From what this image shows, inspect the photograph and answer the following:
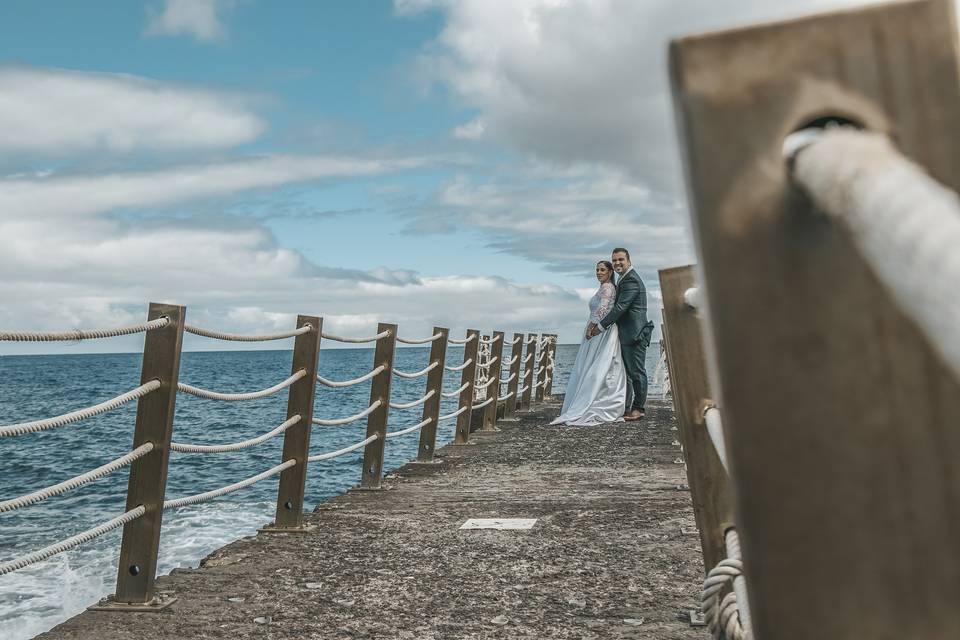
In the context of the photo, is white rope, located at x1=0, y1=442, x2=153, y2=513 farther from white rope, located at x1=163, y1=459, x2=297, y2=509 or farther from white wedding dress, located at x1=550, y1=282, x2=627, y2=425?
white wedding dress, located at x1=550, y1=282, x2=627, y2=425

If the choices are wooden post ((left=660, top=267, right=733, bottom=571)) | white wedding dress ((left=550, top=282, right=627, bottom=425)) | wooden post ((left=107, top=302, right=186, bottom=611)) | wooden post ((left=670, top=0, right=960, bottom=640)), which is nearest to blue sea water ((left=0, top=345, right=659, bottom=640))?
wooden post ((left=107, top=302, right=186, bottom=611))

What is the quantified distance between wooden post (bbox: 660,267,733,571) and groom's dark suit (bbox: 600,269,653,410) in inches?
316

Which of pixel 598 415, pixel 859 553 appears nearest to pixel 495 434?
pixel 598 415

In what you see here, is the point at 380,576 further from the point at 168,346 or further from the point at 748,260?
the point at 748,260

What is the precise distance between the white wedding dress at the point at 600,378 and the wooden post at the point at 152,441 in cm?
704

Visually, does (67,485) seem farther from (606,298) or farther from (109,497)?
(109,497)

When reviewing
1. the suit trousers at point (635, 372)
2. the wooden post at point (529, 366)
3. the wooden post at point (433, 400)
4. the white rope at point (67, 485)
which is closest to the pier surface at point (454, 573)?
the white rope at point (67, 485)

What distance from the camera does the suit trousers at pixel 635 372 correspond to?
9969 millimetres

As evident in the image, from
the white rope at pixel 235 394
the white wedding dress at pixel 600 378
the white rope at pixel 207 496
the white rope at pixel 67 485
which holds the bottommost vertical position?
the white rope at pixel 207 496

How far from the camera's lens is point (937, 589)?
0.41 metres

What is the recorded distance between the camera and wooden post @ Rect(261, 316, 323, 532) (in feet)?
14.3

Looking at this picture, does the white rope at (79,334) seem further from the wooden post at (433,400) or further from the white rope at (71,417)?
the wooden post at (433,400)

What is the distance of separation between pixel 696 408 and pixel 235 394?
2.87m

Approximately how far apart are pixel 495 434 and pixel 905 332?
8886 mm
